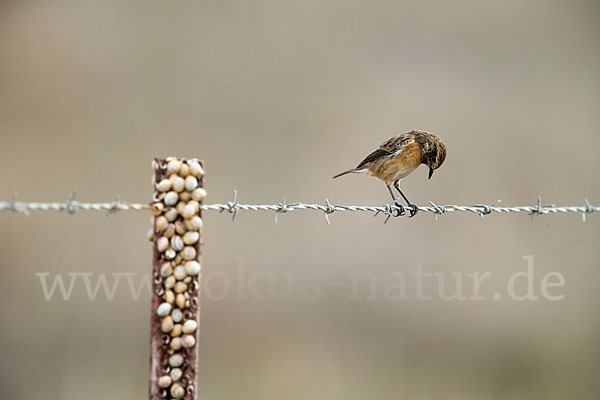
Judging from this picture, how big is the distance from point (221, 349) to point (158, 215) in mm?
4949

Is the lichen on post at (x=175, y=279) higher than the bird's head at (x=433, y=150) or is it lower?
lower

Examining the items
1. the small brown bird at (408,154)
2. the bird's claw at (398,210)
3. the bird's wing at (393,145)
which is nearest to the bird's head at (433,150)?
the small brown bird at (408,154)

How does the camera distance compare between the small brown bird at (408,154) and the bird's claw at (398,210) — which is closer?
the bird's claw at (398,210)

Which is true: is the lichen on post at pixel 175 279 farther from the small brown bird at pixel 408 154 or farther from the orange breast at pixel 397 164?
the orange breast at pixel 397 164

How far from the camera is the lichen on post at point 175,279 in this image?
1992 mm

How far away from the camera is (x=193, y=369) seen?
203 cm

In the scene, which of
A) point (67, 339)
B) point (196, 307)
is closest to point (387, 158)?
point (196, 307)

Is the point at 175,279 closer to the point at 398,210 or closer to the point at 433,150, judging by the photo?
the point at 398,210

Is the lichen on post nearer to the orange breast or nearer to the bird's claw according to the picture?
the bird's claw

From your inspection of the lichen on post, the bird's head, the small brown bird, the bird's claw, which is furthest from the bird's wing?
the lichen on post

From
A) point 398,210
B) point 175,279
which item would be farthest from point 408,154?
point 175,279

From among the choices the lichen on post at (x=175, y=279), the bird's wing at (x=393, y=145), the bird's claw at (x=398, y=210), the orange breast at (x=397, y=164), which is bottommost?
the lichen on post at (x=175, y=279)

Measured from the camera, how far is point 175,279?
6.59 feet

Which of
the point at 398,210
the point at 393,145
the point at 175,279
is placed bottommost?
the point at 175,279
